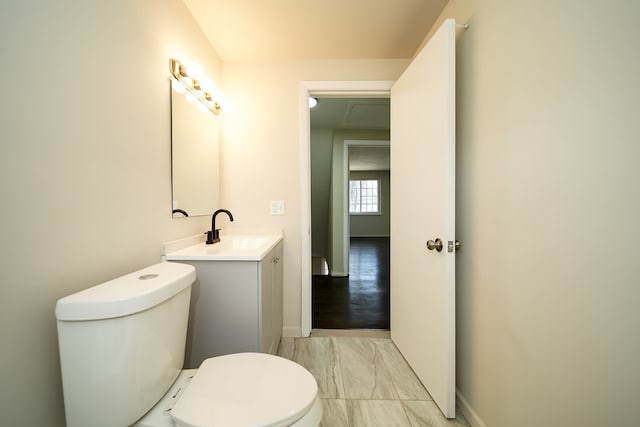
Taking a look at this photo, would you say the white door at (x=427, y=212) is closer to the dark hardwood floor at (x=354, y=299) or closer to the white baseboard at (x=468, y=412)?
the white baseboard at (x=468, y=412)

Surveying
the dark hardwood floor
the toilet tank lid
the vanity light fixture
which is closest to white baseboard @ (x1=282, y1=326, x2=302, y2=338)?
the dark hardwood floor

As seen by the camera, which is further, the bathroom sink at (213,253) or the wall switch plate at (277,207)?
the wall switch plate at (277,207)

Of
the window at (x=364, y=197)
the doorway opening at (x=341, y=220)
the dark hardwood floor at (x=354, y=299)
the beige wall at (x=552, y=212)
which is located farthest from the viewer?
the window at (x=364, y=197)

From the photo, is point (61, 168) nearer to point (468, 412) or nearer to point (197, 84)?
point (197, 84)

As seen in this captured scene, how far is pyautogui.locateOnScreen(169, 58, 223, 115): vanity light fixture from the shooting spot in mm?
1397

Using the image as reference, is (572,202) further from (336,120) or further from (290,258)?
(336,120)

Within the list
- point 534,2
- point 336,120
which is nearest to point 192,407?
point 534,2

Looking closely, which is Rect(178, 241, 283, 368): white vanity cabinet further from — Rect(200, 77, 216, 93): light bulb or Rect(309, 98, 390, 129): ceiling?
Rect(309, 98, 390, 129): ceiling

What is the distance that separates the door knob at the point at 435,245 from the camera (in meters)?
1.25

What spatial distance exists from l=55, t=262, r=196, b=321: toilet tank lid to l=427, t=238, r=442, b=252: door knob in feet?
3.61

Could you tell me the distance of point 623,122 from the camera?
0.63 metres

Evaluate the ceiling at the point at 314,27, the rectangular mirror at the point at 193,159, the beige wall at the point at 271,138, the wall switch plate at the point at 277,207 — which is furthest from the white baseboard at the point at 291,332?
the ceiling at the point at 314,27

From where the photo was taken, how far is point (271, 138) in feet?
6.71

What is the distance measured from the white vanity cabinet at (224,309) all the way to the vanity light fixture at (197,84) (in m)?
1.00
